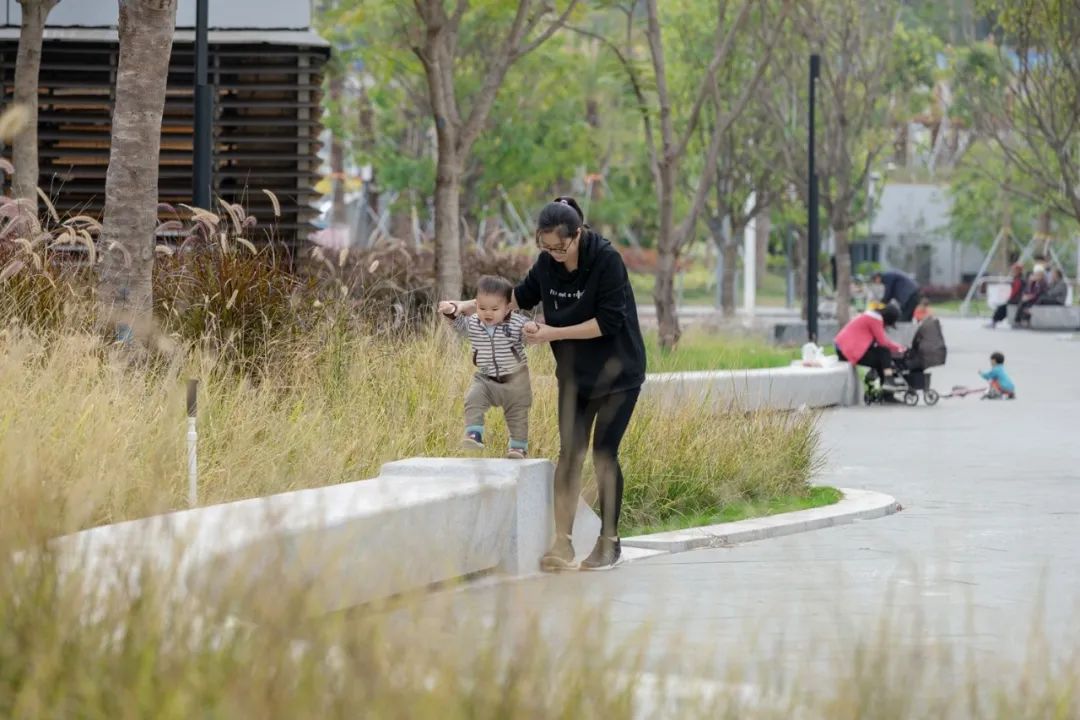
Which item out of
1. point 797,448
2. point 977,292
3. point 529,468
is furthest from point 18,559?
Result: point 977,292

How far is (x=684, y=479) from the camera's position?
12.2 metres

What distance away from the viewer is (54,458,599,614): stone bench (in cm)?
486

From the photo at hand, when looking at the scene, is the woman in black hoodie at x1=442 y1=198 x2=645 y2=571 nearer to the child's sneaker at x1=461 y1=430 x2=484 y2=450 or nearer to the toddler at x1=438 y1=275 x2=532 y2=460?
the toddler at x1=438 y1=275 x2=532 y2=460

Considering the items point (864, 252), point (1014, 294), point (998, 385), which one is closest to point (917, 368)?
point (998, 385)

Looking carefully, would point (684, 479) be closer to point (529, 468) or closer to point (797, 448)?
point (797, 448)

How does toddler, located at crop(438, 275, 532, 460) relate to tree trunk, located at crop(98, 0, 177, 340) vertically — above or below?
below

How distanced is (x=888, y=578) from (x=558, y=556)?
1606 millimetres

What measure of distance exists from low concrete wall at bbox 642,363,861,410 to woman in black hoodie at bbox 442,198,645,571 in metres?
2.86

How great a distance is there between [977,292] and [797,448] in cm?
6096

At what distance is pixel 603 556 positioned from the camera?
10055 millimetres

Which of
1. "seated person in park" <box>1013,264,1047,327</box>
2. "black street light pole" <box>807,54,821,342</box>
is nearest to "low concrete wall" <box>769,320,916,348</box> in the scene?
"black street light pole" <box>807,54,821,342</box>

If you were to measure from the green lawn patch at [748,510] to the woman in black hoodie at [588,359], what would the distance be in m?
1.27

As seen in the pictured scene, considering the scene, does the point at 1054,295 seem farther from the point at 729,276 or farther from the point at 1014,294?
the point at 729,276

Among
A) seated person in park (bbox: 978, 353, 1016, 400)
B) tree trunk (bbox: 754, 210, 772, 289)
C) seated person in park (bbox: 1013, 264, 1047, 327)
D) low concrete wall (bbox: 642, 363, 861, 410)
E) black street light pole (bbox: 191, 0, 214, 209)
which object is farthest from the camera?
tree trunk (bbox: 754, 210, 772, 289)
